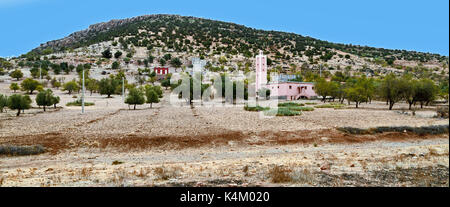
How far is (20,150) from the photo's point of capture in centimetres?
1123

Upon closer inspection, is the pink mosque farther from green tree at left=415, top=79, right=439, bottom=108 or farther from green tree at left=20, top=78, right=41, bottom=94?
green tree at left=20, top=78, right=41, bottom=94

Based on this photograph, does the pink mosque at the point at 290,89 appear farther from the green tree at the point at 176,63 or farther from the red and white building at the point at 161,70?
the green tree at the point at 176,63

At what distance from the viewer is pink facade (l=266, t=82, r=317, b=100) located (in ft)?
159

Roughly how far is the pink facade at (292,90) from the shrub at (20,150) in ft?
135

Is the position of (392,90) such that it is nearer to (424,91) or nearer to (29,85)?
(424,91)

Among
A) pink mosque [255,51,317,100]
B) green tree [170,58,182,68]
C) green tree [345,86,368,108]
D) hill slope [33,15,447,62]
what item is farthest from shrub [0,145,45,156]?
hill slope [33,15,447,62]

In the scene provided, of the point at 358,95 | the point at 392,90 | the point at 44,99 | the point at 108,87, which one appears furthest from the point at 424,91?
the point at 108,87

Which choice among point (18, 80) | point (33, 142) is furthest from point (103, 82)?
point (33, 142)

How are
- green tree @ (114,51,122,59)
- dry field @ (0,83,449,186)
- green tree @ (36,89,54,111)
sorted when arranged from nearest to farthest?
dry field @ (0,83,449,186)
green tree @ (36,89,54,111)
green tree @ (114,51,122,59)


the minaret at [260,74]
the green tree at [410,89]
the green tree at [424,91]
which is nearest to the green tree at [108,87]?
the minaret at [260,74]

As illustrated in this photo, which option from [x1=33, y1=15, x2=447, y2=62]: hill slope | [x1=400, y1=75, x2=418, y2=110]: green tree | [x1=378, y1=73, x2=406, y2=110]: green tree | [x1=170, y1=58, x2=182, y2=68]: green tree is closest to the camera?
[x1=400, y1=75, x2=418, y2=110]: green tree

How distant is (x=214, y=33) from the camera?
114250 mm

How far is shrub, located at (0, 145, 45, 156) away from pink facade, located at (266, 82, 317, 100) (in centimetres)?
4118

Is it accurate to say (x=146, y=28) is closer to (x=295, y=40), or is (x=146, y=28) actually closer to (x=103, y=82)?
(x=295, y=40)
